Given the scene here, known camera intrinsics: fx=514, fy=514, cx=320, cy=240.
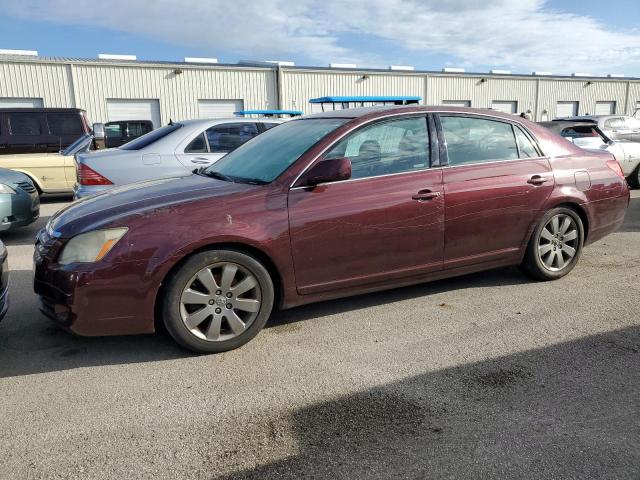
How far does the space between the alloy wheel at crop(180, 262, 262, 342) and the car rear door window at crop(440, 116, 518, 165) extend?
1.93m

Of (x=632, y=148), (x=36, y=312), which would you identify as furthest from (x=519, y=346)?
(x=632, y=148)

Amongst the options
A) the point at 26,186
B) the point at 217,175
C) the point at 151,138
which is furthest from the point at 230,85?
the point at 217,175

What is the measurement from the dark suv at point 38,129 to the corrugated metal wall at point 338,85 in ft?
46.7

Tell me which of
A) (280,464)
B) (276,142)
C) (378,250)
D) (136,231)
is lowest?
(280,464)

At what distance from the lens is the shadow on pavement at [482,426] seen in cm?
224

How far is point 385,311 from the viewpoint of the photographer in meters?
4.11

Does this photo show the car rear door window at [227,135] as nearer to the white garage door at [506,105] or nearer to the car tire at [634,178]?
the car tire at [634,178]

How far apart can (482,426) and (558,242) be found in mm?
2672

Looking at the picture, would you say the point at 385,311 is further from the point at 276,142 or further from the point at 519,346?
the point at 276,142

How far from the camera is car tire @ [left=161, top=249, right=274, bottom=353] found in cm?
326

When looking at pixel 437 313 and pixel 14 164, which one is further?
pixel 14 164

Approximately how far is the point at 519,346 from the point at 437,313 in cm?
75

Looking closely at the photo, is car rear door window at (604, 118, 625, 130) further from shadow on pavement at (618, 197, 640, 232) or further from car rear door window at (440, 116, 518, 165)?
car rear door window at (440, 116, 518, 165)

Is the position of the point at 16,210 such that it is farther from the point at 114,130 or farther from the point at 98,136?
the point at 114,130
